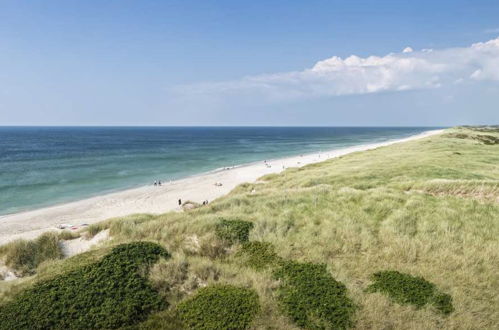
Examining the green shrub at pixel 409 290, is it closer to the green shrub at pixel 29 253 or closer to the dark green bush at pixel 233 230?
the dark green bush at pixel 233 230

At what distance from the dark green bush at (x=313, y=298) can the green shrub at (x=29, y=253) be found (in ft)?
32.0

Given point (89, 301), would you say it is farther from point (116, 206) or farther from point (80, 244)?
point (116, 206)

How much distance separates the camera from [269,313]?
23.1ft

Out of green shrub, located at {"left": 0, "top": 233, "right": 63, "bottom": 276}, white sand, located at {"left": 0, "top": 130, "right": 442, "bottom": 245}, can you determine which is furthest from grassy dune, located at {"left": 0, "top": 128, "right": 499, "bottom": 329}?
white sand, located at {"left": 0, "top": 130, "right": 442, "bottom": 245}

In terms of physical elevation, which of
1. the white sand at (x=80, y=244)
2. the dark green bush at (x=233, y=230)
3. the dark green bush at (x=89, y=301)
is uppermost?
the dark green bush at (x=233, y=230)

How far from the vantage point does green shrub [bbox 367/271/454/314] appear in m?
7.47

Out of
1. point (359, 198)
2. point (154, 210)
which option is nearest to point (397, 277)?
point (359, 198)

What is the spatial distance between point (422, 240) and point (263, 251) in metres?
5.86

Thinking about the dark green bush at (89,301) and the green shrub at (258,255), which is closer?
the dark green bush at (89,301)

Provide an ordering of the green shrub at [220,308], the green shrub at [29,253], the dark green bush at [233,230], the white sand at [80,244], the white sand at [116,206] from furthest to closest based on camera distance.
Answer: the white sand at [116,206] → the white sand at [80,244] → the green shrub at [29,253] → the dark green bush at [233,230] → the green shrub at [220,308]

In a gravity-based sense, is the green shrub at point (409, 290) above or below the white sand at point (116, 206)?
above

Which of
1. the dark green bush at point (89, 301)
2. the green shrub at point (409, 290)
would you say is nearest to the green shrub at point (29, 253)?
the dark green bush at point (89, 301)

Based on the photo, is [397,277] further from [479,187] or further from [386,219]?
[479,187]

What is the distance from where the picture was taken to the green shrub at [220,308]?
662 cm
